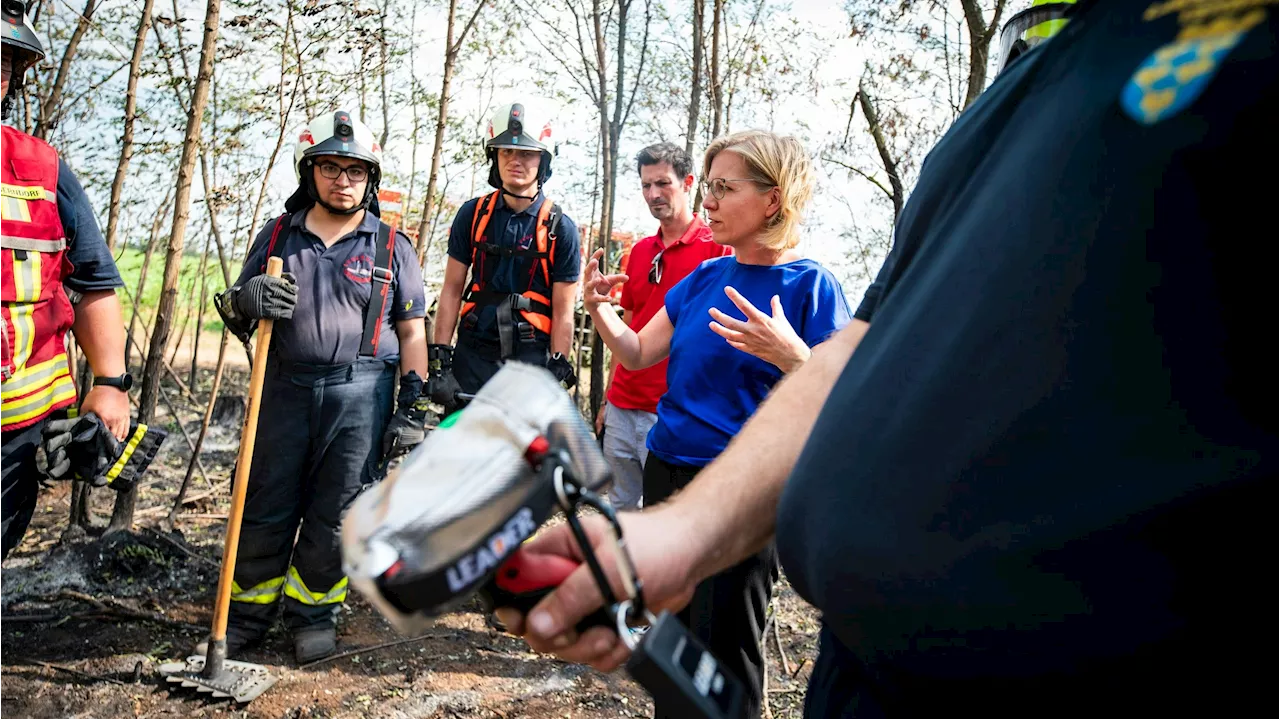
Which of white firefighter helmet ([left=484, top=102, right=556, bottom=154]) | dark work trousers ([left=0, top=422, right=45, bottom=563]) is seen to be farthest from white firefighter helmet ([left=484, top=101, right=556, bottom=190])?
dark work trousers ([left=0, top=422, right=45, bottom=563])

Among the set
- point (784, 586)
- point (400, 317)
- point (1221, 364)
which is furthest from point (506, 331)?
point (1221, 364)

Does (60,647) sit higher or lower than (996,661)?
lower

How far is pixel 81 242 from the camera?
10.8 ft

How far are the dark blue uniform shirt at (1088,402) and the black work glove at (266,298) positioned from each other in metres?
3.39

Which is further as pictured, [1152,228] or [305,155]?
[305,155]

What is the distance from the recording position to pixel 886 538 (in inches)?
32.7

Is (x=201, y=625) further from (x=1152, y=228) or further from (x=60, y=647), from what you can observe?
(x=1152, y=228)

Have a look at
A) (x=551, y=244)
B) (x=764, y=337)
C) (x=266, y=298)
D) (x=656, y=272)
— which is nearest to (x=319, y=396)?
(x=266, y=298)

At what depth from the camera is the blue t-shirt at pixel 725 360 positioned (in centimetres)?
280

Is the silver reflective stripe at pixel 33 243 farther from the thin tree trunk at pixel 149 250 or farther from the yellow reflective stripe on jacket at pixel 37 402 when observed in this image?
the thin tree trunk at pixel 149 250

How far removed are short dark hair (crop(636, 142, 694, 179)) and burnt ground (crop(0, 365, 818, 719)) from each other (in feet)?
8.52

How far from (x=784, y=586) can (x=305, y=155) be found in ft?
12.7

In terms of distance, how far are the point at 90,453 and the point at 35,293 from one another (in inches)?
24.9

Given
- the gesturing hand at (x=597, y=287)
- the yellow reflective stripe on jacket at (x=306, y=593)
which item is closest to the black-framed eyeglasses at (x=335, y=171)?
the gesturing hand at (x=597, y=287)
